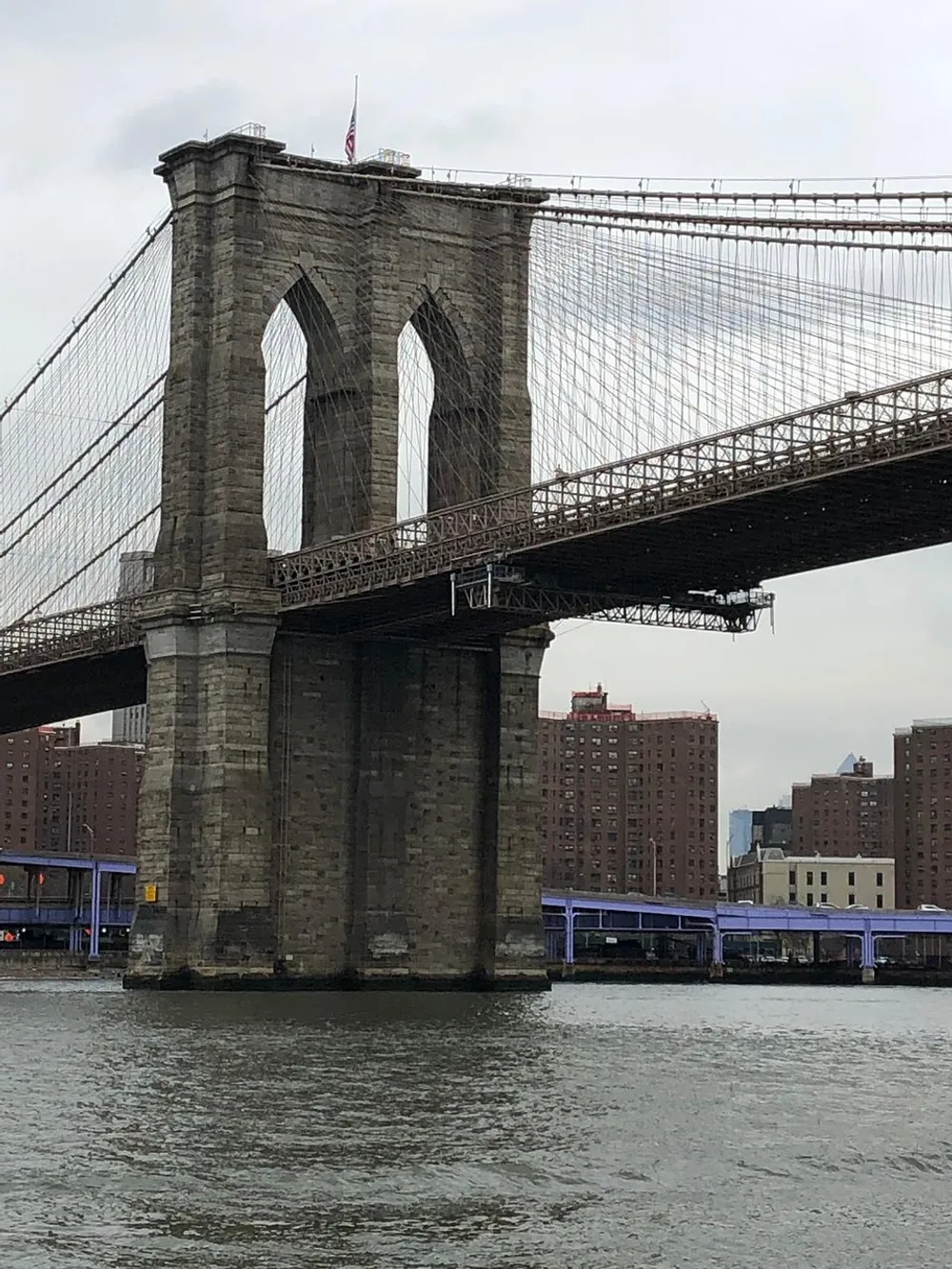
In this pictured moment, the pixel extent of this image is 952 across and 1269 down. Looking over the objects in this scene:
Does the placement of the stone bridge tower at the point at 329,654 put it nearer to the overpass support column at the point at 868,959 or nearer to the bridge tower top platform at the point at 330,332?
the bridge tower top platform at the point at 330,332

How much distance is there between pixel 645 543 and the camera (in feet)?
200

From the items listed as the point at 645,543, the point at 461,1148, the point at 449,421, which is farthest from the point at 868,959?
the point at 461,1148

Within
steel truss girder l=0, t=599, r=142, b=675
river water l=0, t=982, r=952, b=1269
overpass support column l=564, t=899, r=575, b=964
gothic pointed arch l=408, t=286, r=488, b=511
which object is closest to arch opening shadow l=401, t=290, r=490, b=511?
gothic pointed arch l=408, t=286, r=488, b=511

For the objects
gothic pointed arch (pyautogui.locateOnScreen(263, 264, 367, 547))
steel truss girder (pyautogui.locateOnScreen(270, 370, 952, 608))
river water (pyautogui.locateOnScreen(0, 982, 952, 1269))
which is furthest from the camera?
gothic pointed arch (pyautogui.locateOnScreen(263, 264, 367, 547))

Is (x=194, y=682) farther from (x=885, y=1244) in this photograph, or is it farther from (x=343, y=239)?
(x=885, y=1244)

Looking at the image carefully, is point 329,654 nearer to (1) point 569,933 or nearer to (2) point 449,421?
(2) point 449,421

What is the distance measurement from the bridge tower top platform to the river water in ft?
69.2

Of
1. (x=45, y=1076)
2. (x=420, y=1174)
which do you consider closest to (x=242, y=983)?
(x=45, y=1076)

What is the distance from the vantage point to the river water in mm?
24266

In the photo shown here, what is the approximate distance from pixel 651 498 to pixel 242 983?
19.4 metres

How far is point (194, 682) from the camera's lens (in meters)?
71.5

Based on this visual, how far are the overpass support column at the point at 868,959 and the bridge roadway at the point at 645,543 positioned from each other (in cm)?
6505

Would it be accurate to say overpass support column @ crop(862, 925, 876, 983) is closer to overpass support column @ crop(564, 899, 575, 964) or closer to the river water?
overpass support column @ crop(564, 899, 575, 964)

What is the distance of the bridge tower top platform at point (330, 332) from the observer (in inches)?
2820
